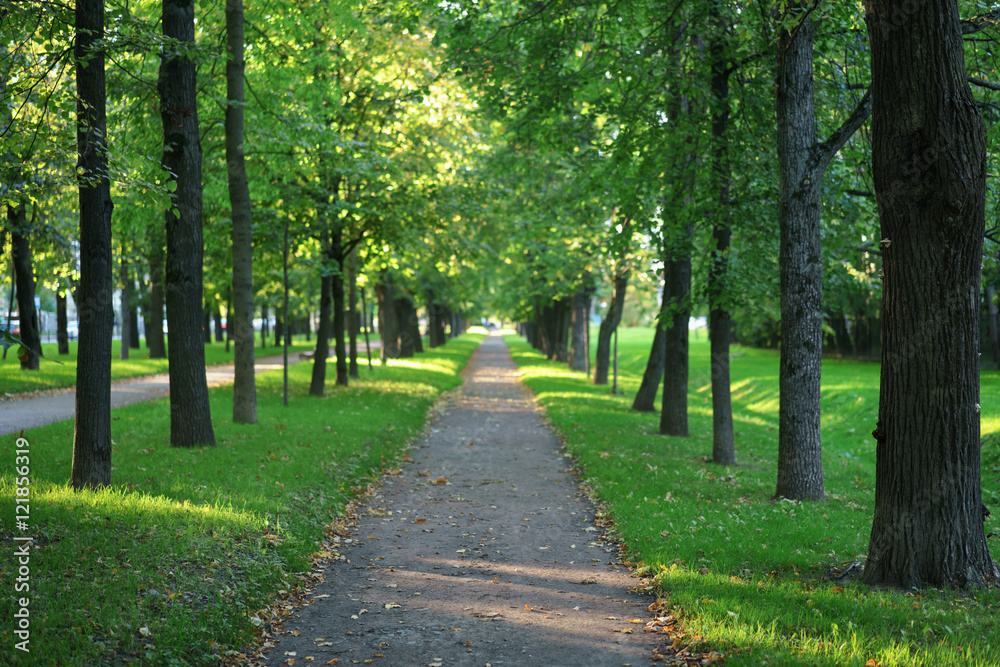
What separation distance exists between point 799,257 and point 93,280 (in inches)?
302

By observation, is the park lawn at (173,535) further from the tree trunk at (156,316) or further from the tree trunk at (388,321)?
the tree trunk at (388,321)

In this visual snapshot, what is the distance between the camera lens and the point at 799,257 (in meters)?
8.62

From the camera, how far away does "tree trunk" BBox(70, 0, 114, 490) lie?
7.06 m

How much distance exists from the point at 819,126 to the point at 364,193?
1050 centimetres

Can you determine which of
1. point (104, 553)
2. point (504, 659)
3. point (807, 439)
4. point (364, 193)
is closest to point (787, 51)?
point (807, 439)

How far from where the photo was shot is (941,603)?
5.15 m

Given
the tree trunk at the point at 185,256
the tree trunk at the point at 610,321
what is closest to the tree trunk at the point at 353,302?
the tree trunk at the point at 610,321

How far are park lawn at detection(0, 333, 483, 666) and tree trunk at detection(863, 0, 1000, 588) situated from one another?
16.5 feet

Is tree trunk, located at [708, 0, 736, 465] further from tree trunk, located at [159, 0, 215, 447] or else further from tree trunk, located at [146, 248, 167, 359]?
tree trunk, located at [146, 248, 167, 359]

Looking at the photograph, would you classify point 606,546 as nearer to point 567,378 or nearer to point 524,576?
point 524,576

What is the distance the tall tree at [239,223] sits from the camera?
1221 centimetres

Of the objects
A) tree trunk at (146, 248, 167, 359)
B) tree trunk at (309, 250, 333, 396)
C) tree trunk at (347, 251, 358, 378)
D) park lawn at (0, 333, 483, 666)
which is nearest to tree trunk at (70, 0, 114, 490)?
park lawn at (0, 333, 483, 666)

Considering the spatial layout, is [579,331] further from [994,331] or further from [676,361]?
[676,361]

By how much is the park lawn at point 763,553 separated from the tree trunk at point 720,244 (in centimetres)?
67
